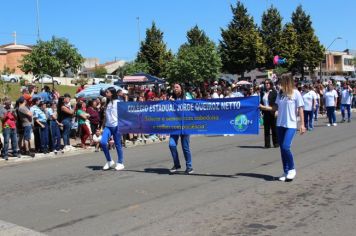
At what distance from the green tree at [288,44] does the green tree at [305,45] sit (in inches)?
64.2

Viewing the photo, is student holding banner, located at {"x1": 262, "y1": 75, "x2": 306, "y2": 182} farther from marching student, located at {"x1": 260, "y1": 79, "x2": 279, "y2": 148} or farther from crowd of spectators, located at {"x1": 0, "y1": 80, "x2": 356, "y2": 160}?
crowd of spectators, located at {"x1": 0, "y1": 80, "x2": 356, "y2": 160}

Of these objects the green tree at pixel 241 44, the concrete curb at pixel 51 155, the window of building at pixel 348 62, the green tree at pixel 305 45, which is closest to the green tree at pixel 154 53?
the green tree at pixel 241 44

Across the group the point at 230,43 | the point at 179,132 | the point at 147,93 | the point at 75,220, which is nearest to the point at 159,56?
the point at 230,43

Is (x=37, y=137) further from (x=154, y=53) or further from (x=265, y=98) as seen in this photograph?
(x=154, y=53)

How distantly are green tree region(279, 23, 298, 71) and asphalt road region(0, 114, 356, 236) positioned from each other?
46180 millimetres

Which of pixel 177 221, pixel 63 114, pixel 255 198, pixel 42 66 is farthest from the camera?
pixel 42 66

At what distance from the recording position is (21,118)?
1442 cm

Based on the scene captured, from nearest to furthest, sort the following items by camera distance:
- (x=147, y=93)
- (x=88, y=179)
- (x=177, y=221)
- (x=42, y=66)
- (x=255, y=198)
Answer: (x=177, y=221), (x=255, y=198), (x=88, y=179), (x=147, y=93), (x=42, y=66)

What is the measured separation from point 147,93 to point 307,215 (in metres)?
14.5

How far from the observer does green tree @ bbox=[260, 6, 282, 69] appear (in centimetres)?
5747

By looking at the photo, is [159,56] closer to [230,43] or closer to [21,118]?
[230,43]

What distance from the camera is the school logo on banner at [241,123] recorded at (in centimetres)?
1022

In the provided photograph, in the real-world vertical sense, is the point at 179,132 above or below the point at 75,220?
above

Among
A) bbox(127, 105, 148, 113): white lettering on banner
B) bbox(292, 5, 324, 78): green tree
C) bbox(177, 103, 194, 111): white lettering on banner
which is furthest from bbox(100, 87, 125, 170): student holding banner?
bbox(292, 5, 324, 78): green tree
